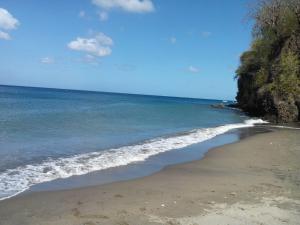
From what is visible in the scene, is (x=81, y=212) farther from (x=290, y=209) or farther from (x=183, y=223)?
(x=290, y=209)

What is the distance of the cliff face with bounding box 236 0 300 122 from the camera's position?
119 ft

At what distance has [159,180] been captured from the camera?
1014 cm

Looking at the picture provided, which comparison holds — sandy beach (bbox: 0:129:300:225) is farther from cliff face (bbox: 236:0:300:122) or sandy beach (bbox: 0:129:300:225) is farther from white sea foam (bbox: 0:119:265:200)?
cliff face (bbox: 236:0:300:122)

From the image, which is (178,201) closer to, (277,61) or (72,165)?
(72,165)

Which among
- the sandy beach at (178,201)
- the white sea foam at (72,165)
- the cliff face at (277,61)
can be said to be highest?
the cliff face at (277,61)

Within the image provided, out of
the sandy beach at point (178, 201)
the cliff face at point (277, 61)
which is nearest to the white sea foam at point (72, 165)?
the sandy beach at point (178, 201)

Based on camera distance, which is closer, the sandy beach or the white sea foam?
the sandy beach

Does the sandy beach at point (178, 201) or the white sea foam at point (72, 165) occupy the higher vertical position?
the sandy beach at point (178, 201)

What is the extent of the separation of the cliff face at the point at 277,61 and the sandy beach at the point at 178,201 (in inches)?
1021

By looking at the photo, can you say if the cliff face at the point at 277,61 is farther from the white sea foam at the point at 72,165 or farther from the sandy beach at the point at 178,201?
the sandy beach at the point at 178,201

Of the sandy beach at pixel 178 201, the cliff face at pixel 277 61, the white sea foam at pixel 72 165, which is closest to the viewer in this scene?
the sandy beach at pixel 178 201

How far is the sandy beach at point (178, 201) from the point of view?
22.2ft

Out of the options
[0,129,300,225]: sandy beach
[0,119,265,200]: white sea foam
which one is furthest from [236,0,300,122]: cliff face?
[0,129,300,225]: sandy beach

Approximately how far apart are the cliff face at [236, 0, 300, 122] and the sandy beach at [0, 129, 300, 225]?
25.9m
